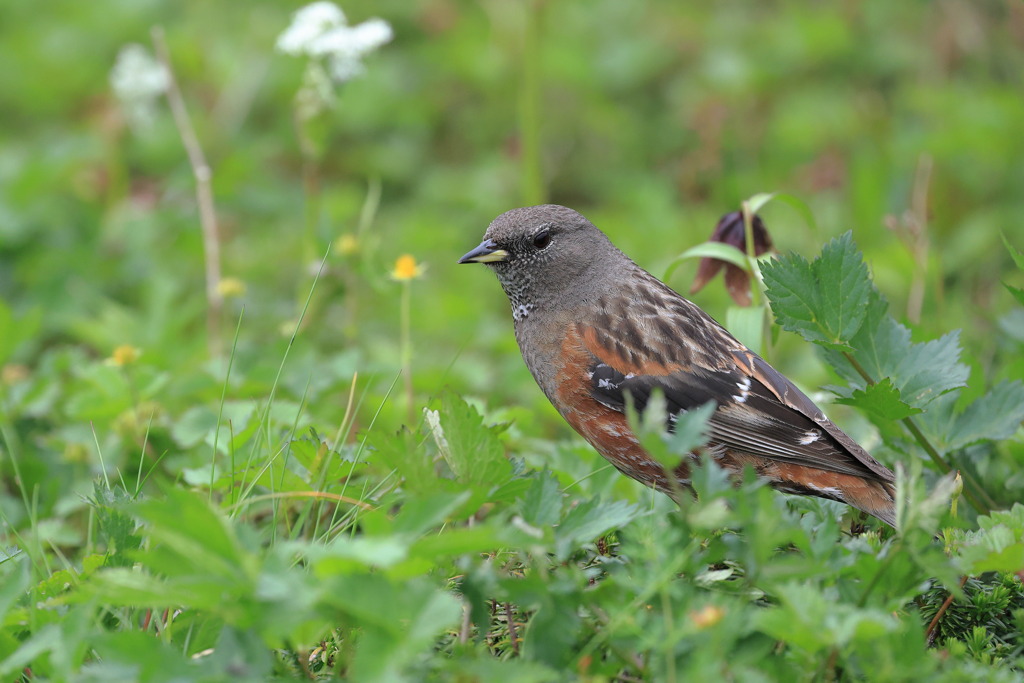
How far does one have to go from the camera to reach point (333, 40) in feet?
15.2

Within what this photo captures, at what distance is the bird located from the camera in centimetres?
322

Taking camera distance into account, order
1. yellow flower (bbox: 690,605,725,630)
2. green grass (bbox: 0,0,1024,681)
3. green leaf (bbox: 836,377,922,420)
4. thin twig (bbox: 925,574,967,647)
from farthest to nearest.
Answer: green leaf (bbox: 836,377,922,420) → thin twig (bbox: 925,574,967,647) → green grass (bbox: 0,0,1024,681) → yellow flower (bbox: 690,605,725,630)

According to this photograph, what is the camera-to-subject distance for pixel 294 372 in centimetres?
446

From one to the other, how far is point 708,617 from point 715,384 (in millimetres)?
1482

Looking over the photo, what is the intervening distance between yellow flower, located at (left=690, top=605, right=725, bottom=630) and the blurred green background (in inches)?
92.3

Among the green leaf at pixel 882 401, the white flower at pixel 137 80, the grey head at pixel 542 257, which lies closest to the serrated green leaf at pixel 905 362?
the green leaf at pixel 882 401

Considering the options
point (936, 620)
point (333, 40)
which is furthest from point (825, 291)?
point (333, 40)

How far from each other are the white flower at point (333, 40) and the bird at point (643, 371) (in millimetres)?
1346

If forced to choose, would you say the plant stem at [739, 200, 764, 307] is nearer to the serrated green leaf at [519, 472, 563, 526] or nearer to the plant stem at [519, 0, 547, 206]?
the serrated green leaf at [519, 472, 563, 526]

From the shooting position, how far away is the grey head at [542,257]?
3.74m

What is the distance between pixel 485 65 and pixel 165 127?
245 centimetres

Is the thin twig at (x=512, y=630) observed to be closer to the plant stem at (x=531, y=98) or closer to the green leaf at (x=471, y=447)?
the green leaf at (x=471, y=447)

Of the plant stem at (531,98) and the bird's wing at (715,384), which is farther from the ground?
the plant stem at (531,98)

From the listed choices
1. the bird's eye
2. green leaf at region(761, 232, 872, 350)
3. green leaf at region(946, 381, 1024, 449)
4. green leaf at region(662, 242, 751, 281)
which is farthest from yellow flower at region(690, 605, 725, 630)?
the bird's eye
